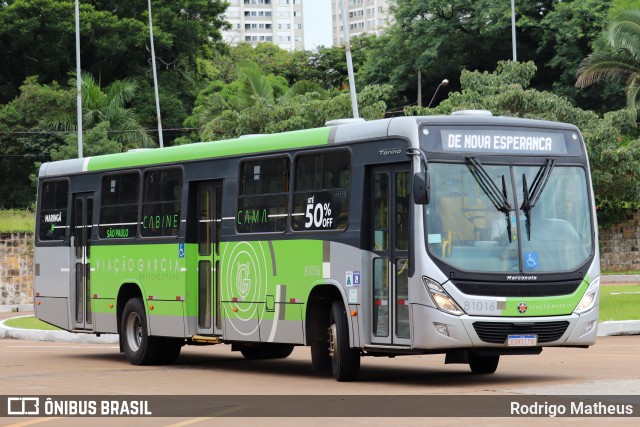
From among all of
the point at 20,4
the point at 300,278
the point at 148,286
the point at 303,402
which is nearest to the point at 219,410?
the point at 303,402

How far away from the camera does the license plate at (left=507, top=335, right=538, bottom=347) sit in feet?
48.1

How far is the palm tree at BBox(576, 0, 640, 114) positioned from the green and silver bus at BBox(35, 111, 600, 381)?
26.9 metres

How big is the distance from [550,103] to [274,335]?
69.5ft

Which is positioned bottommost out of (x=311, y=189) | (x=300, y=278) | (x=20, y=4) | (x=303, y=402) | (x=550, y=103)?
(x=303, y=402)

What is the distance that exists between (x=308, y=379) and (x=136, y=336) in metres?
4.75

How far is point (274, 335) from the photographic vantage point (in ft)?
56.2

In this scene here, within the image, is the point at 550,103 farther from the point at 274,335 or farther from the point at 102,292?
the point at 274,335

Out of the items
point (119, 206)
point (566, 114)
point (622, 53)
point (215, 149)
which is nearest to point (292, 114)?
point (566, 114)

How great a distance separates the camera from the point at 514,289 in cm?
1478

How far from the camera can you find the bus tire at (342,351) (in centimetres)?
1571

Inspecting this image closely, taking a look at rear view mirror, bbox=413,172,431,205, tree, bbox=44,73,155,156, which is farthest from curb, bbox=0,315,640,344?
tree, bbox=44,73,155,156

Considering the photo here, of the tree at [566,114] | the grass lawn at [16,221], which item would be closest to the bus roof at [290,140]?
the tree at [566,114]

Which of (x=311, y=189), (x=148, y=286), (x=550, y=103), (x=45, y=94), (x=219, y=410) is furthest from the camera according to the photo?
(x=45, y=94)

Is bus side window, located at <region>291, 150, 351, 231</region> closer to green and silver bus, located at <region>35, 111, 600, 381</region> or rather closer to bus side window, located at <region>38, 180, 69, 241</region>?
green and silver bus, located at <region>35, 111, 600, 381</region>
